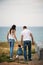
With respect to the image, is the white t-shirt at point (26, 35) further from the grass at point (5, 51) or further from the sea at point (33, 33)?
the grass at point (5, 51)

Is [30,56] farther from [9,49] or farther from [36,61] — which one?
[9,49]

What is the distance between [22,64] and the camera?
2490mm

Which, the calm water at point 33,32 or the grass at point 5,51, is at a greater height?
the calm water at point 33,32

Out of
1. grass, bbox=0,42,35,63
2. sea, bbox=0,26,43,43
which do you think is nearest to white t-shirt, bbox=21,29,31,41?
sea, bbox=0,26,43,43

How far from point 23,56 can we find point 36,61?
211mm

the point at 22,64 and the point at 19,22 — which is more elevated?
the point at 19,22

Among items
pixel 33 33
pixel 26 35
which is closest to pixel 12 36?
pixel 26 35

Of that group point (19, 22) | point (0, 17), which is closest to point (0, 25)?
point (0, 17)

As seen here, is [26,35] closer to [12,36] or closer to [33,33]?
[33,33]

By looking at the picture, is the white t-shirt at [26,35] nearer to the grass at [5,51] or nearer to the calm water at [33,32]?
the calm water at [33,32]

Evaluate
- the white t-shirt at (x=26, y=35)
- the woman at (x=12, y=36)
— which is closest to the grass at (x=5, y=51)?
the woman at (x=12, y=36)

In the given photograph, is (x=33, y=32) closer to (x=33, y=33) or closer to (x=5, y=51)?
(x=33, y=33)

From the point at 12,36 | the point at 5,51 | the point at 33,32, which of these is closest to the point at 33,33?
the point at 33,32

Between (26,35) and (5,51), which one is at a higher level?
(26,35)
